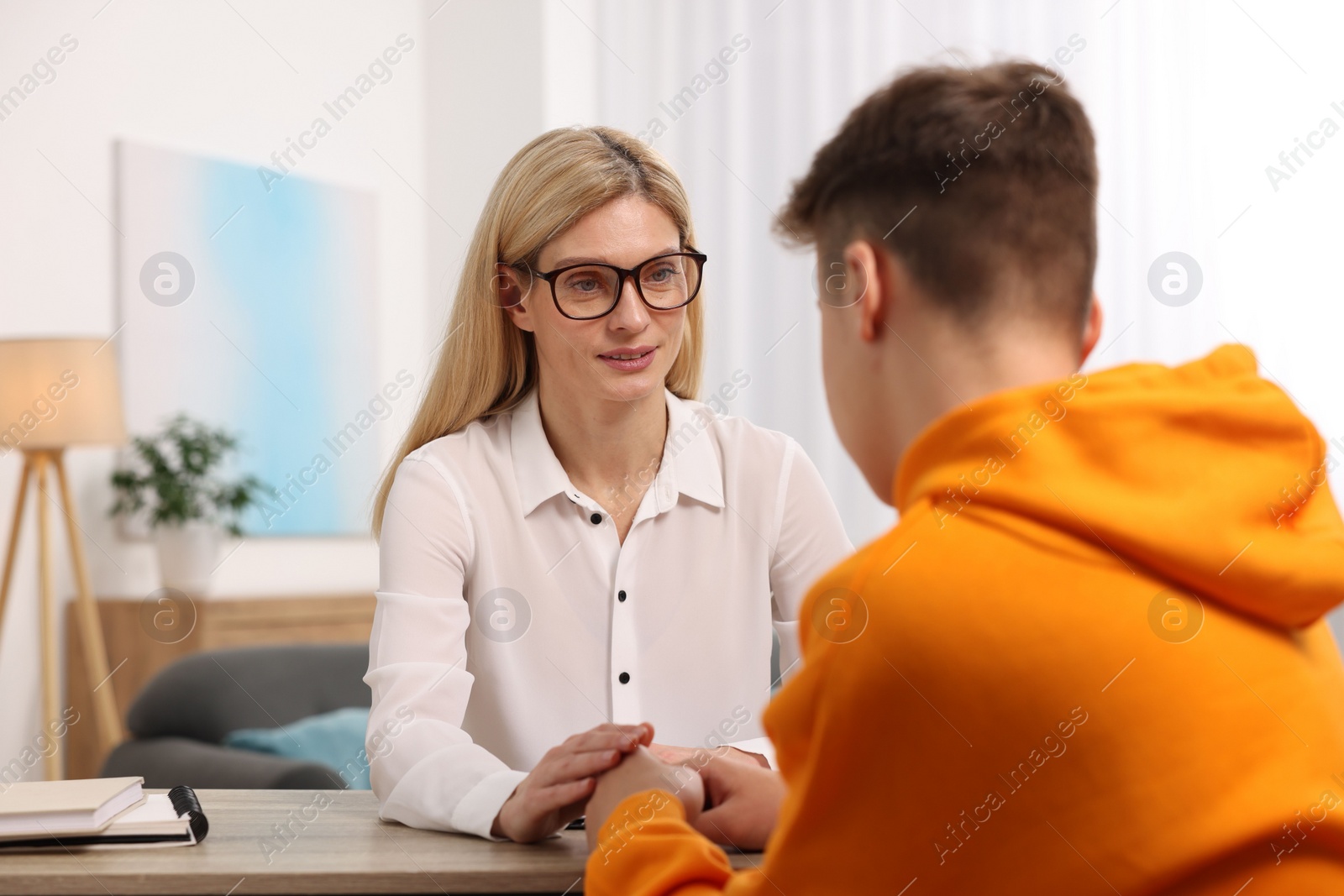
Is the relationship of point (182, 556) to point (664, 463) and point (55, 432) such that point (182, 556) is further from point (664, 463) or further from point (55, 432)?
point (664, 463)

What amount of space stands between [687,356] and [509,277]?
316 millimetres

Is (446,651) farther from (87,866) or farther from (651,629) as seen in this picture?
(87,866)

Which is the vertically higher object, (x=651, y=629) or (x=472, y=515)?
(x=472, y=515)

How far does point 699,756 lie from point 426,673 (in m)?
0.37

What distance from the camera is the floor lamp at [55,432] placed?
11.5 ft

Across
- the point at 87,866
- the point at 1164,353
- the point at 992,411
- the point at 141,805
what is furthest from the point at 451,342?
the point at 1164,353

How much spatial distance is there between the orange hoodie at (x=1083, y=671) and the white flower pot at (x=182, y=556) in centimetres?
363

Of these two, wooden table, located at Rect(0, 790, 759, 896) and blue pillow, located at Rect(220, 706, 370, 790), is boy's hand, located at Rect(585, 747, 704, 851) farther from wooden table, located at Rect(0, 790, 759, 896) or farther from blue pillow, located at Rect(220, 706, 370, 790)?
blue pillow, located at Rect(220, 706, 370, 790)

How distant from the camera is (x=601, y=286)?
5.22ft

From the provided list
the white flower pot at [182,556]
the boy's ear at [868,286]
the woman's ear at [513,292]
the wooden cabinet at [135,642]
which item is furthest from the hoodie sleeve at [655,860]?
the white flower pot at [182,556]

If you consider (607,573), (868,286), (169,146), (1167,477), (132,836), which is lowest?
(132,836)

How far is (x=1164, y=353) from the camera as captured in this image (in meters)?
3.65

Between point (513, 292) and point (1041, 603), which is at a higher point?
point (513, 292)

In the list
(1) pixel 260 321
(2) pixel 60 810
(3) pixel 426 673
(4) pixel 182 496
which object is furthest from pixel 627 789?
(1) pixel 260 321
